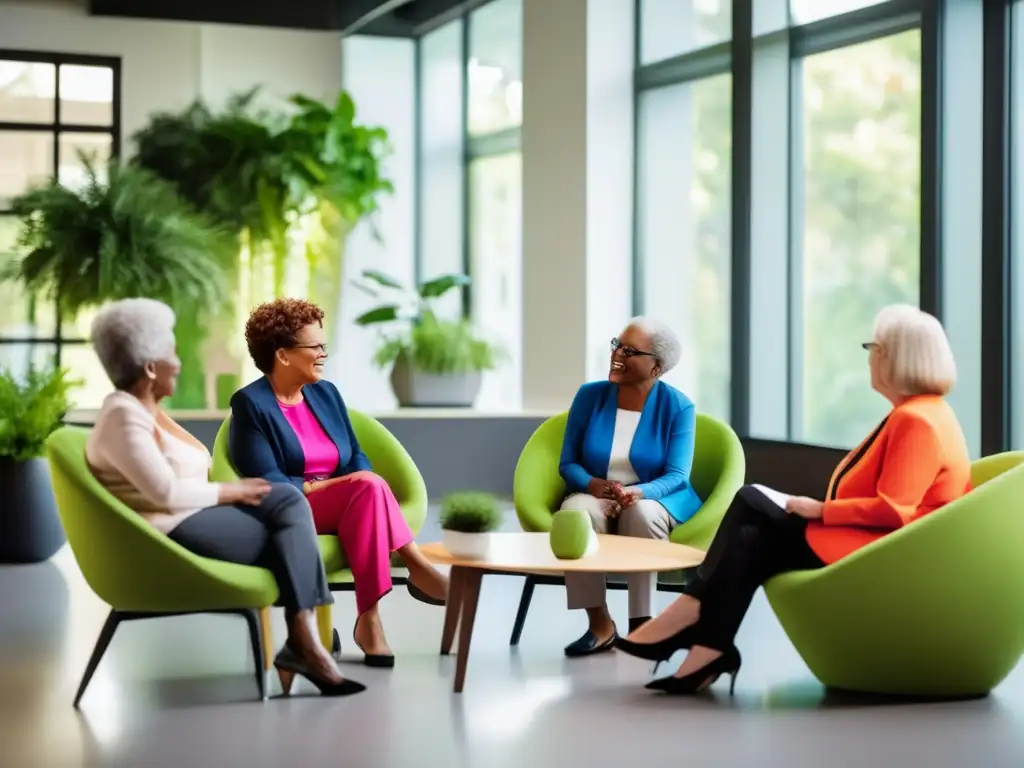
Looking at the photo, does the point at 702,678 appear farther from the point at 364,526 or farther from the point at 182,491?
the point at 182,491

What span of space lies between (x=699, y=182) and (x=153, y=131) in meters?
Result: 5.27

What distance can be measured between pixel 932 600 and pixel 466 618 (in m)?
1.35

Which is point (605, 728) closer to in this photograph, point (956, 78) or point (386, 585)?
point (386, 585)

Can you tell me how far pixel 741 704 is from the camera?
13.9 feet

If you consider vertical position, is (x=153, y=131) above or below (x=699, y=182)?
above

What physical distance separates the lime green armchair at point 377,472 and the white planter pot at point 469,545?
496 mm

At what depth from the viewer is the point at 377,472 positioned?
5367 millimetres

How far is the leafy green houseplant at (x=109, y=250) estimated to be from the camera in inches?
382

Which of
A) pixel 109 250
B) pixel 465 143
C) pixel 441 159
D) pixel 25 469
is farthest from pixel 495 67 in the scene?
pixel 25 469

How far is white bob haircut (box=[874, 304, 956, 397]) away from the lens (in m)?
4.23

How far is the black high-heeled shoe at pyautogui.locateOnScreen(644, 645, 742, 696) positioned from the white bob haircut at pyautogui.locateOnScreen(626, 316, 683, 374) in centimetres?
126

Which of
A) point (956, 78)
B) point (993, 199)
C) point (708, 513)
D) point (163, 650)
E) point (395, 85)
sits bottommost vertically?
point (163, 650)

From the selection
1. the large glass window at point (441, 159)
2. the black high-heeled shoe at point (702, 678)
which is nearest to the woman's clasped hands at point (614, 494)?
the black high-heeled shoe at point (702, 678)

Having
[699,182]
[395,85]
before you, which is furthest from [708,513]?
[395,85]
